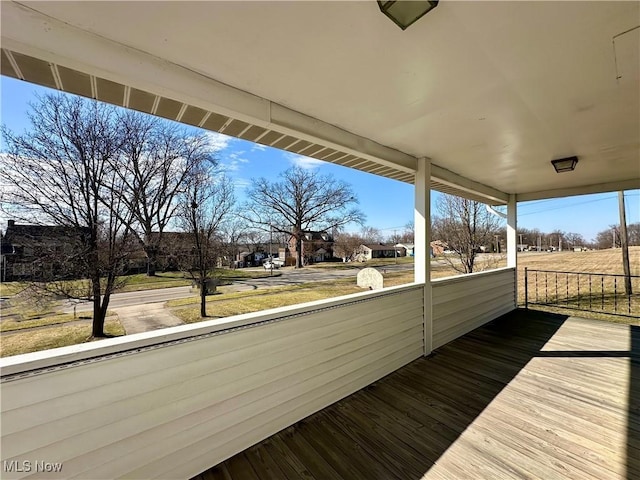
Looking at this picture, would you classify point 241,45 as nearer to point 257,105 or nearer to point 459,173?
point 257,105

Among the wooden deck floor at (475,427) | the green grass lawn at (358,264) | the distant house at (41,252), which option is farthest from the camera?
the green grass lawn at (358,264)

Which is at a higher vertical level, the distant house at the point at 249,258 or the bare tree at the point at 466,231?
the bare tree at the point at 466,231

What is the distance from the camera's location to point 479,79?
5.19ft

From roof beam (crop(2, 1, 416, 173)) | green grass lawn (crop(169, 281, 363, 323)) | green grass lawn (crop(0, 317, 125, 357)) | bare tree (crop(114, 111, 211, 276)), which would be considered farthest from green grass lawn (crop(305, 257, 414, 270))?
roof beam (crop(2, 1, 416, 173))

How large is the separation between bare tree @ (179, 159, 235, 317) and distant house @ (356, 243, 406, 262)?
7.37m

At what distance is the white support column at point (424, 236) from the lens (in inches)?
123

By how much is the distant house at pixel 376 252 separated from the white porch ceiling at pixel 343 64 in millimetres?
10683

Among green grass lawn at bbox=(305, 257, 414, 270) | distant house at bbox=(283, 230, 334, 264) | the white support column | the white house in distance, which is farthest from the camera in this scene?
distant house at bbox=(283, 230, 334, 264)

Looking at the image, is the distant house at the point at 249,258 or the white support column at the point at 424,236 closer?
the white support column at the point at 424,236

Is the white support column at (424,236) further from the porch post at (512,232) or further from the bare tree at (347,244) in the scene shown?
the bare tree at (347,244)

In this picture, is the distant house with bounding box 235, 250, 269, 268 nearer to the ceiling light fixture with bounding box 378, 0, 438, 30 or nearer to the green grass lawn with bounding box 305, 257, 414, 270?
the green grass lawn with bounding box 305, 257, 414, 270

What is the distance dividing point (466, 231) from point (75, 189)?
9.92 m

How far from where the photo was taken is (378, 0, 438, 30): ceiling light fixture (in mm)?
1006
